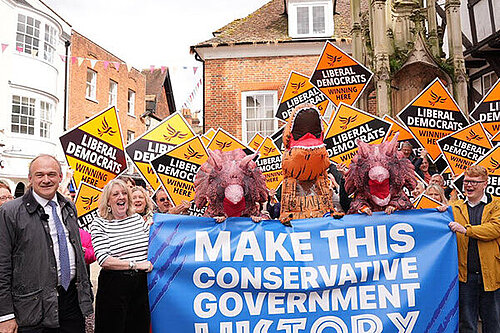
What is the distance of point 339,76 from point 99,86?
57.6ft

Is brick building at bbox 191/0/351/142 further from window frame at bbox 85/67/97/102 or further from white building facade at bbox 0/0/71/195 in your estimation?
window frame at bbox 85/67/97/102

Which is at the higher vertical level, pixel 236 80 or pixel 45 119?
pixel 236 80

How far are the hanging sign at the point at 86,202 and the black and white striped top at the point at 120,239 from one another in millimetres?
1854

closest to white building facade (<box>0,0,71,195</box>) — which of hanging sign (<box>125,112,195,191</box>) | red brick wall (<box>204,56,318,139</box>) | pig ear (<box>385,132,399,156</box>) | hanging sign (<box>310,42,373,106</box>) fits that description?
red brick wall (<box>204,56,318,139</box>)

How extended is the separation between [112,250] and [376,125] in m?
3.64

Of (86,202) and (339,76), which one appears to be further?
(339,76)

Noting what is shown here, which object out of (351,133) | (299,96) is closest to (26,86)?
(299,96)

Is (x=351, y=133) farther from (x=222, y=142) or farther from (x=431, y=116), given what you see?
(x=222, y=142)

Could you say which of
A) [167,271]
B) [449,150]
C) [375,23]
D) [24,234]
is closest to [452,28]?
[375,23]

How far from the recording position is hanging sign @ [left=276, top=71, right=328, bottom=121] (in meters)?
7.59

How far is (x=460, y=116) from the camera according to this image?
6430 mm

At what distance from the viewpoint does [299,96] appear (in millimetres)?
7617

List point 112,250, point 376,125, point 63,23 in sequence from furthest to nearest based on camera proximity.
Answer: point 63,23
point 376,125
point 112,250

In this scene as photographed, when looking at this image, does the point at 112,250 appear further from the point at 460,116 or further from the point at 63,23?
the point at 63,23
